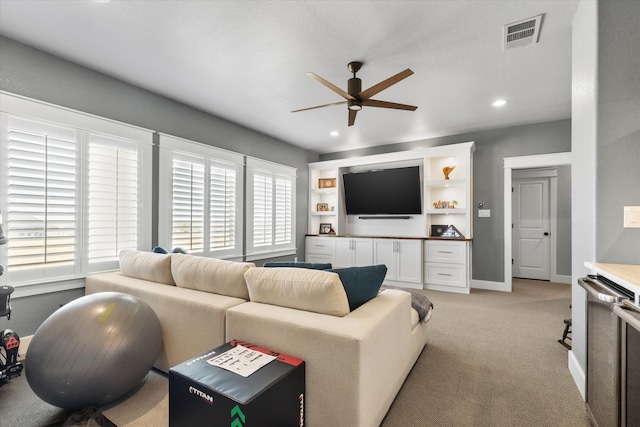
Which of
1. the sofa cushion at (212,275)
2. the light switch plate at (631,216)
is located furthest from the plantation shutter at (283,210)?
the light switch plate at (631,216)

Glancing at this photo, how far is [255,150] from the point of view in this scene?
4980 millimetres

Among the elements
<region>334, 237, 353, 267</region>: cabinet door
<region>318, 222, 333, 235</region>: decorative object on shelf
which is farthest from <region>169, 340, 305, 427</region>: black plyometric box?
<region>318, 222, 333, 235</region>: decorative object on shelf

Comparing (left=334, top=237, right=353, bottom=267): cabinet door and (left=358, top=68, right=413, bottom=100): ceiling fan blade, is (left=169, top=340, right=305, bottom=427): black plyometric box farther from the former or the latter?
(left=334, top=237, right=353, bottom=267): cabinet door

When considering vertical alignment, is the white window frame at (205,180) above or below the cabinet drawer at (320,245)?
above

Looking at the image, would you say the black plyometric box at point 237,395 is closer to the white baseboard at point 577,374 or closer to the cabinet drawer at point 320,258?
the white baseboard at point 577,374

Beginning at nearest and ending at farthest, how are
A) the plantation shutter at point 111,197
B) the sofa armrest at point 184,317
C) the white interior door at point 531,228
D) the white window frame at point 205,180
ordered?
the sofa armrest at point 184,317 < the plantation shutter at point 111,197 < the white window frame at point 205,180 < the white interior door at point 531,228

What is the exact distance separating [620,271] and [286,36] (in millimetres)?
2697

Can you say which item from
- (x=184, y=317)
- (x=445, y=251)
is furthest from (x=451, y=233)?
(x=184, y=317)

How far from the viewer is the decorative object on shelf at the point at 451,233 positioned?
16.1 feet

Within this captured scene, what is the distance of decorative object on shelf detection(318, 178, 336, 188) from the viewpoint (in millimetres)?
6273

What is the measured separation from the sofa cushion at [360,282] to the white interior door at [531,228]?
18.2 ft

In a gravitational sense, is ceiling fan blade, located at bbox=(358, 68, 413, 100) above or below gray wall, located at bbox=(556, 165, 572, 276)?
above

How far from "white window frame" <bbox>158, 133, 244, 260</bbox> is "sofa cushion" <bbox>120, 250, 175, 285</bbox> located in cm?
81

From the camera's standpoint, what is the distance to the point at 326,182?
637 centimetres
